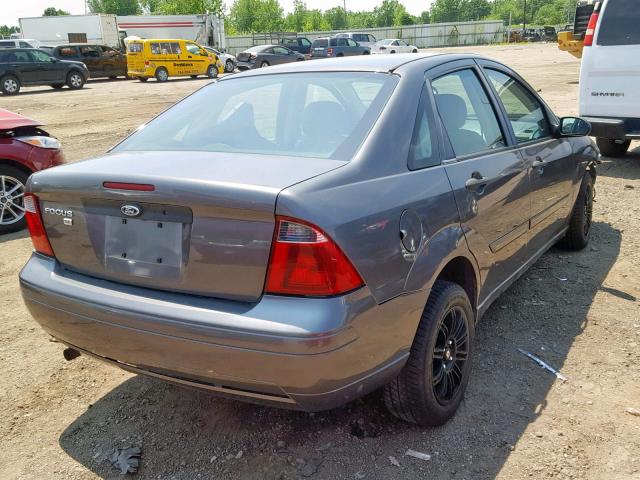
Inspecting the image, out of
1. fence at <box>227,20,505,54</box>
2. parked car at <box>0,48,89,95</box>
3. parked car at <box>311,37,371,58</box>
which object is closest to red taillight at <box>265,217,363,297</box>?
parked car at <box>0,48,89,95</box>

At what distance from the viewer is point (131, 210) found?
7.62 ft

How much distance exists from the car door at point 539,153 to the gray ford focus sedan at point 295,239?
0.41 meters

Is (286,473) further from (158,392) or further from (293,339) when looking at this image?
(158,392)

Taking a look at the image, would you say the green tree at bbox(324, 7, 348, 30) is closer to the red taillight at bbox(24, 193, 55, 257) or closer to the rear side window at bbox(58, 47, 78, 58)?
the rear side window at bbox(58, 47, 78, 58)

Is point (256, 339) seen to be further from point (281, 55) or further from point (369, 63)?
point (281, 55)

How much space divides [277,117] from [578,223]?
2947mm

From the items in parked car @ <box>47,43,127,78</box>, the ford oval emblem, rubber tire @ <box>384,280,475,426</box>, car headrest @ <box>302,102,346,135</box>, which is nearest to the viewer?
the ford oval emblem

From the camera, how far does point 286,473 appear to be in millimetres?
2510

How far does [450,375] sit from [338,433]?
1.97 feet

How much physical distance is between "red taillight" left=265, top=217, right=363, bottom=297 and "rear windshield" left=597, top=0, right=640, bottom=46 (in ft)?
22.6

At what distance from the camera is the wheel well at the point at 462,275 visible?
287 cm

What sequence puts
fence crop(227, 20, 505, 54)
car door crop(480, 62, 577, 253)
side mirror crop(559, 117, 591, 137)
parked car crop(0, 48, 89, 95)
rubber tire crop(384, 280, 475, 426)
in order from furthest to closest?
1. fence crop(227, 20, 505, 54)
2. parked car crop(0, 48, 89, 95)
3. side mirror crop(559, 117, 591, 137)
4. car door crop(480, 62, 577, 253)
5. rubber tire crop(384, 280, 475, 426)

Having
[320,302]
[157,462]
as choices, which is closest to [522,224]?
[320,302]

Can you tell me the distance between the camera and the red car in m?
5.90
